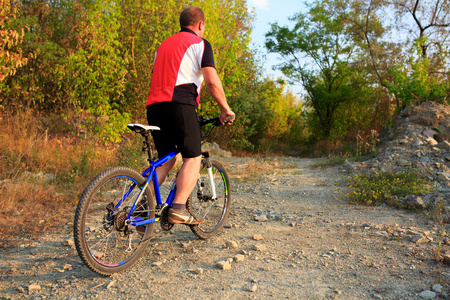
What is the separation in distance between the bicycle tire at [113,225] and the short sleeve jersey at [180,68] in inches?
30.3

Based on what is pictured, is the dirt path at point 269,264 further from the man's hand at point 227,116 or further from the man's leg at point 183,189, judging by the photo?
the man's hand at point 227,116

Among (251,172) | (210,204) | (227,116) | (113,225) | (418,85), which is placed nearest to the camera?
(113,225)

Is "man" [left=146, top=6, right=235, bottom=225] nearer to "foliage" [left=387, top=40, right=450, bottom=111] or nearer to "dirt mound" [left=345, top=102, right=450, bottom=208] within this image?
"dirt mound" [left=345, top=102, right=450, bottom=208]

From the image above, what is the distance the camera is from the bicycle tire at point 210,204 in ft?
12.3

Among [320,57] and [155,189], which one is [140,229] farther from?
[320,57]

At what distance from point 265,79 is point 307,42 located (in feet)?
9.67

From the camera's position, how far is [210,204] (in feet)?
13.2

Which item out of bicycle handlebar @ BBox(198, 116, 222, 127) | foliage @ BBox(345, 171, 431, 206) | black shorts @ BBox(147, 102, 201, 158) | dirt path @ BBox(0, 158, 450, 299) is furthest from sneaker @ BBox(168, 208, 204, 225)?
foliage @ BBox(345, 171, 431, 206)

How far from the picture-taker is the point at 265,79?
18766 millimetres

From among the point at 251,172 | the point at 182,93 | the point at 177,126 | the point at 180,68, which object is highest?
the point at 180,68

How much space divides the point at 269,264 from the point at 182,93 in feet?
5.79

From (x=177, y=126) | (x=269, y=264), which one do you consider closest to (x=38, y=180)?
(x=177, y=126)

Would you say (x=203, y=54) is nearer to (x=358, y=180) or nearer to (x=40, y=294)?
(x=40, y=294)

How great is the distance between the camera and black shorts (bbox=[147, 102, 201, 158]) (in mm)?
3051
